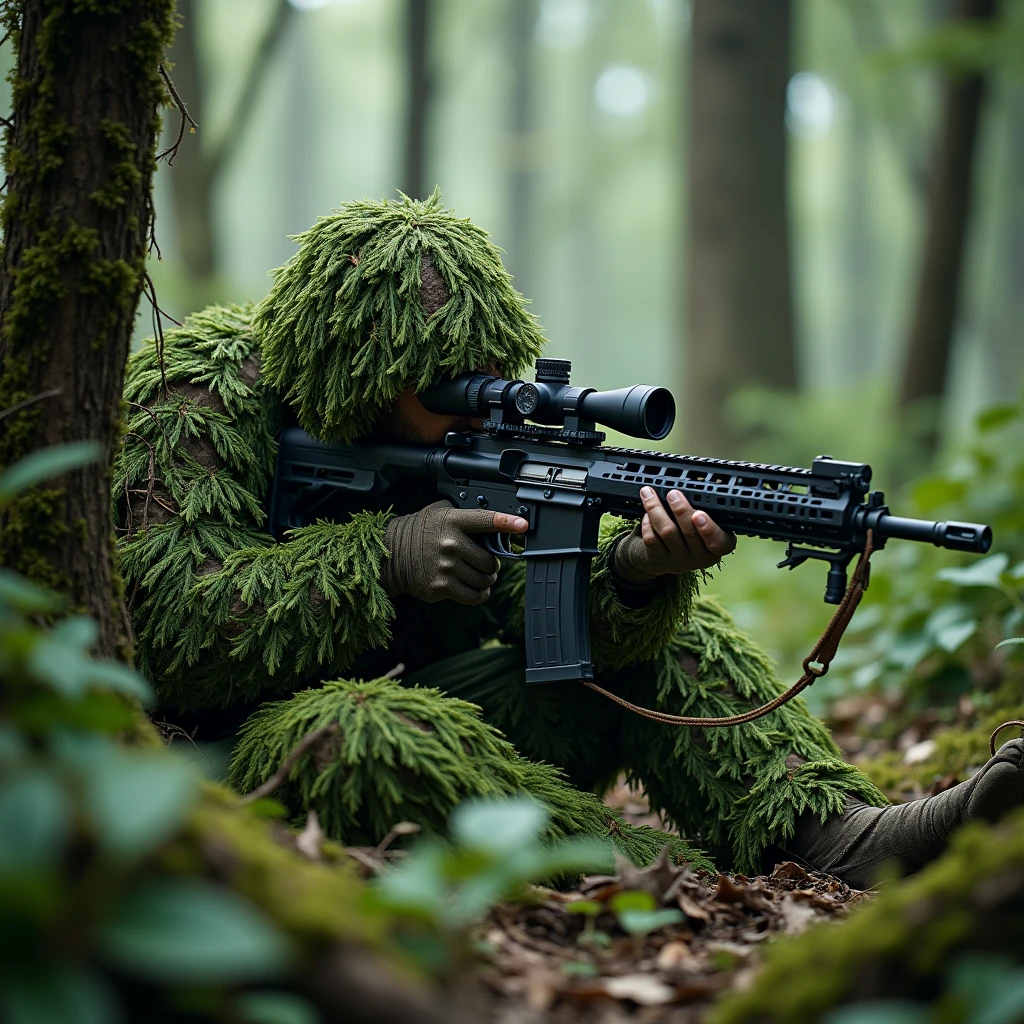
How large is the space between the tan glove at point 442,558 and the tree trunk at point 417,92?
336 inches

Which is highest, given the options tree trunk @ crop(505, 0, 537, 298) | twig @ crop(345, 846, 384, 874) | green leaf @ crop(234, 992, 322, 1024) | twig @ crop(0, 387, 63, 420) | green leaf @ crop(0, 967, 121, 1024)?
tree trunk @ crop(505, 0, 537, 298)

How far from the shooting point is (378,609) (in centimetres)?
252

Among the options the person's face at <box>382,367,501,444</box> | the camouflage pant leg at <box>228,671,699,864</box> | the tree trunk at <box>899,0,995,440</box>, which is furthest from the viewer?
the tree trunk at <box>899,0,995,440</box>

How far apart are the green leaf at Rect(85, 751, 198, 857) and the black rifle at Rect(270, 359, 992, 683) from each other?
1538 millimetres

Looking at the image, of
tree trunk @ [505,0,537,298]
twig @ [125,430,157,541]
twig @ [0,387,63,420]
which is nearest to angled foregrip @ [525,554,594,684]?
twig @ [125,430,157,541]

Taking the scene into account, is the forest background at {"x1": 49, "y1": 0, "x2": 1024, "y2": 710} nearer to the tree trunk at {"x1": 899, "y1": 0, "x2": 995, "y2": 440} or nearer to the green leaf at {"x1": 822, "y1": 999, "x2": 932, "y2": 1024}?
the tree trunk at {"x1": 899, "y1": 0, "x2": 995, "y2": 440}

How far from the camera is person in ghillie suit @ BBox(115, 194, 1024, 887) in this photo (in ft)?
8.04

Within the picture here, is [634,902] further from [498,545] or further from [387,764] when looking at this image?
[498,545]

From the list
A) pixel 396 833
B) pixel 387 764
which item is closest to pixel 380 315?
pixel 387 764

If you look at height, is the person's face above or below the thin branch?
below

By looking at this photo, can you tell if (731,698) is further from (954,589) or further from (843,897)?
(954,589)

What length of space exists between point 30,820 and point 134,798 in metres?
0.10

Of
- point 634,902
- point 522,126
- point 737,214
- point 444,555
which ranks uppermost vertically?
point 522,126

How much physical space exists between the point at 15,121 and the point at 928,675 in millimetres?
A: 3682
